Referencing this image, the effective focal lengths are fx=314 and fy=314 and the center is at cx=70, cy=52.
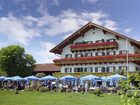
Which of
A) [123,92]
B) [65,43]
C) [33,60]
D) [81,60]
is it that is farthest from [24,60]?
[123,92]

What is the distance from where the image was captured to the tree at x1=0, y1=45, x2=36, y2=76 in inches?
2852

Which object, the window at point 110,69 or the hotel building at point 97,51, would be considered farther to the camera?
the window at point 110,69

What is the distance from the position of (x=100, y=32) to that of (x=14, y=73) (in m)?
26.1

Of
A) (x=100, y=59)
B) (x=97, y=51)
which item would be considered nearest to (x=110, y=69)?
(x=100, y=59)

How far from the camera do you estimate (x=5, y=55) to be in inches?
2896

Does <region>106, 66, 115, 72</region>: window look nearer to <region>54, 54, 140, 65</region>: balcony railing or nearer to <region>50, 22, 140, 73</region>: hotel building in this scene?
<region>50, 22, 140, 73</region>: hotel building

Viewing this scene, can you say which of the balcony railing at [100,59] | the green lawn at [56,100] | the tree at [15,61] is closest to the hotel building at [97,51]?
the balcony railing at [100,59]

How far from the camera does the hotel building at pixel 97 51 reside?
167 ft

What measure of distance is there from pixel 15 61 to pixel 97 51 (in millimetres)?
25357

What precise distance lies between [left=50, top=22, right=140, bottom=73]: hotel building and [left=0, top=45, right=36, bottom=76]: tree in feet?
49.3

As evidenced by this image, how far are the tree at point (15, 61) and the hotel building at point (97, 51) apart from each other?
15023 mm

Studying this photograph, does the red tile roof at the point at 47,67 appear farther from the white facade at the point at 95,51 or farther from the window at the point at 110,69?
the window at the point at 110,69

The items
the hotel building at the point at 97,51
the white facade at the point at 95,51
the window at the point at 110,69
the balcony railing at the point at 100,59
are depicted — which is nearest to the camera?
the balcony railing at the point at 100,59

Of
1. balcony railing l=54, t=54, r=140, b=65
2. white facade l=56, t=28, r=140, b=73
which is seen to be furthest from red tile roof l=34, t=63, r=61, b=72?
balcony railing l=54, t=54, r=140, b=65
